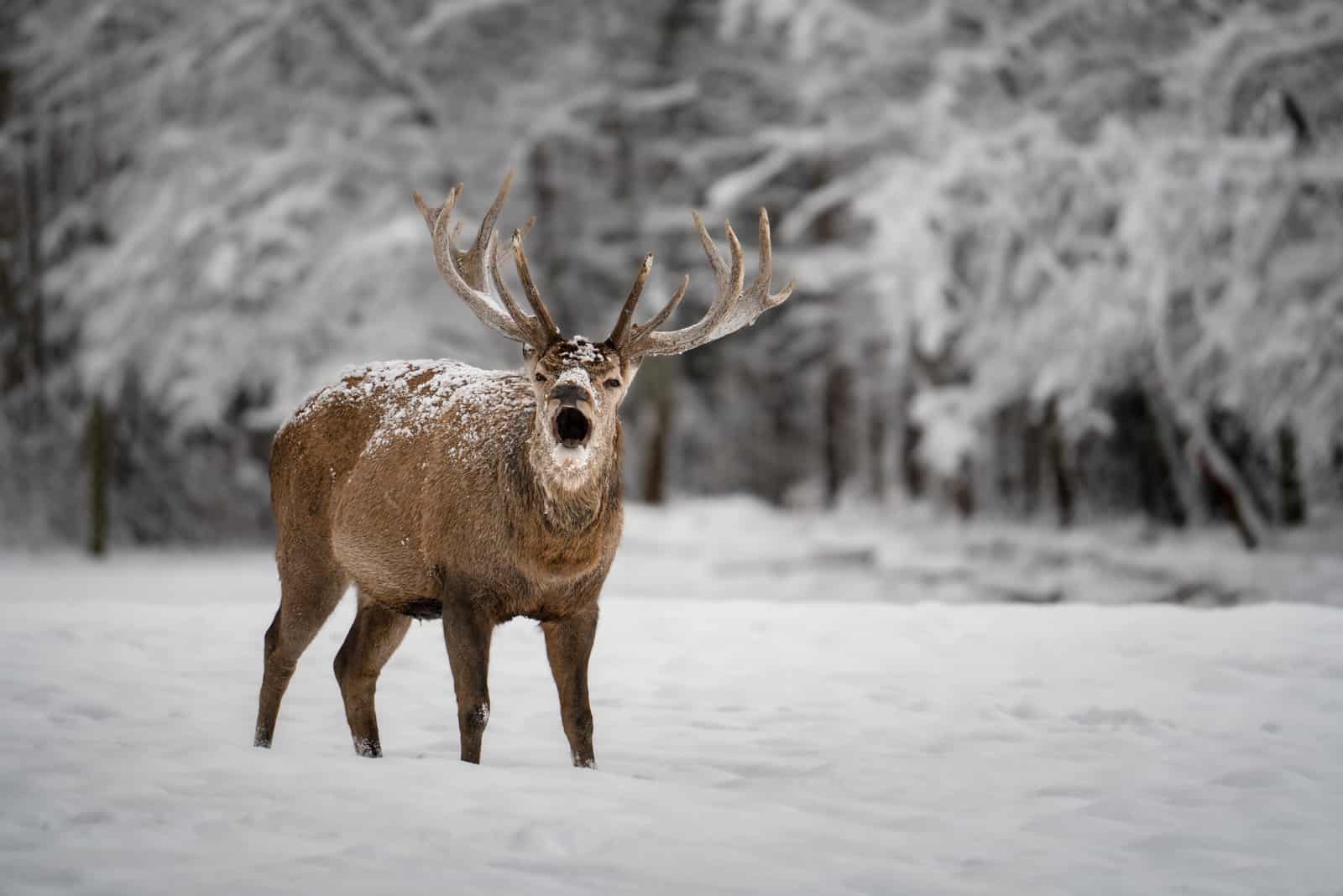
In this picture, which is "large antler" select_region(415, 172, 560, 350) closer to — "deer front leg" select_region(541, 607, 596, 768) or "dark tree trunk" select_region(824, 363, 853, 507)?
"deer front leg" select_region(541, 607, 596, 768)

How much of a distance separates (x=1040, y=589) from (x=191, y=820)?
10476 millimetres

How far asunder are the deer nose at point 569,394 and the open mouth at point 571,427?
0.03m

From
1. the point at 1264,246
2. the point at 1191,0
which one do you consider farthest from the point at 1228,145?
the point at 1191,0

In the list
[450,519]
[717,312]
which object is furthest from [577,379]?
[717,312]

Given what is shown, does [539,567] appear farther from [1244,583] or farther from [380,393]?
[1244,583]

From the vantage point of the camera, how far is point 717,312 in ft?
20.6

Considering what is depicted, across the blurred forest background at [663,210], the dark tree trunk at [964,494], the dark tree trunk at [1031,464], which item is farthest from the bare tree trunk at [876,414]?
the blurred forest background at [663,210]

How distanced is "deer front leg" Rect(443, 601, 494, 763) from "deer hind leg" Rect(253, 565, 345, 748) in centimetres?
95

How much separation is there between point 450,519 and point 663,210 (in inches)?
609

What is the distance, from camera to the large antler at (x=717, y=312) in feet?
19.4

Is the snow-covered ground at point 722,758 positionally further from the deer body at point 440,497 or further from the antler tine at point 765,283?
the antler tine at point 765,283

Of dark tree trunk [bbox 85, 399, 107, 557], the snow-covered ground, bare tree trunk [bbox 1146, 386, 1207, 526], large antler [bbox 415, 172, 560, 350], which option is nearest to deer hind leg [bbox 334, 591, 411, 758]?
the snow-covered ground

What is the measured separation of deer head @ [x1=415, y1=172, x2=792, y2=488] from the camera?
5.42 m

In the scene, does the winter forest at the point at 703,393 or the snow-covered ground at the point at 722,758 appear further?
the winter forest at the point at 703,393
